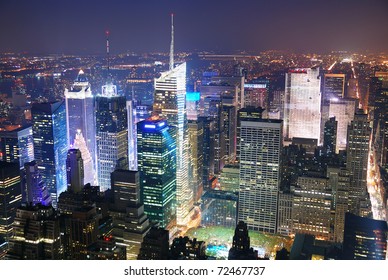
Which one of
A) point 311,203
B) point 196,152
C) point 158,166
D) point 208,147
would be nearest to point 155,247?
point 158,166

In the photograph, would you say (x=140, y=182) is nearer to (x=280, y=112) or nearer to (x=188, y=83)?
(x=188, y=83)

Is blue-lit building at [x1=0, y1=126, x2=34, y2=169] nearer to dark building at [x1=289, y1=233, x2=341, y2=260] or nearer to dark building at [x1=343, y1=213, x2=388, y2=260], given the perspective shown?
dark building at [x1=289, y1=233, x2=341, y2=260]

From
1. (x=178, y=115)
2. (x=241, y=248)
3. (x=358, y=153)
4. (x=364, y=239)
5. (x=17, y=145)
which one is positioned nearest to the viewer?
(x=241, y=248)

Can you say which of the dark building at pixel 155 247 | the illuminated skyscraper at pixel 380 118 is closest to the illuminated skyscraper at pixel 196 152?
the dark building at pixel 155 247

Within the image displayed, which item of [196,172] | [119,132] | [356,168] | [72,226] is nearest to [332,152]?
[356,168]

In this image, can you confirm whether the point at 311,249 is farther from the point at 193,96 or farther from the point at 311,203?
the point at 193,96

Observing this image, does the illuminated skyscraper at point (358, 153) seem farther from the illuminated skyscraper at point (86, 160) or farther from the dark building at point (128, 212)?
the illuminated skyscraper at point (86, 160)
